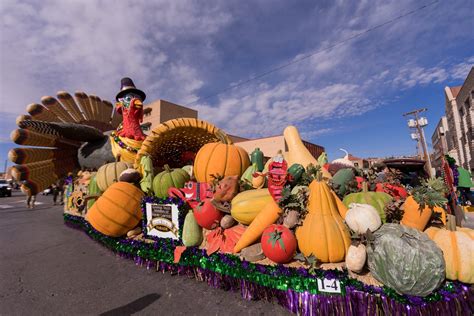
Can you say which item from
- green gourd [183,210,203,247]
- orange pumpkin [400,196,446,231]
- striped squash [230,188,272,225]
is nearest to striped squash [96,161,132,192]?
green gourd [183,210,203,247]

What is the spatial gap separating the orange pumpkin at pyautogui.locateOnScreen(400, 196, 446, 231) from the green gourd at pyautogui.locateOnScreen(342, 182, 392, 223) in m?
0.17

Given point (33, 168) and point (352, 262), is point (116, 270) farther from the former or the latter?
point (33, 168)

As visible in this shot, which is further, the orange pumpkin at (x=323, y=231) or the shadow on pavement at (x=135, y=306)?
the shadow on pavement at (x=135, y=306)

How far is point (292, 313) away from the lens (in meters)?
1.91

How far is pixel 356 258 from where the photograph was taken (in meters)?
1.70

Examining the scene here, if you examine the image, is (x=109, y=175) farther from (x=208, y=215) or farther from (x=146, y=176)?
(x=208, y=215)

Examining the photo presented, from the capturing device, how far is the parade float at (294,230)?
160 centimetres

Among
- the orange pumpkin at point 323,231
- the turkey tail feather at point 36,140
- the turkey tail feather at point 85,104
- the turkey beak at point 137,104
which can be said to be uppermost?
the turkey tail feather at point 85,104

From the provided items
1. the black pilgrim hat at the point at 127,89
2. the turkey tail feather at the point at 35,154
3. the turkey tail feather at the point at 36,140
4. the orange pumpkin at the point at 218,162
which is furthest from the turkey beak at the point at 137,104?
the turkey tail feather at the point at 35,154

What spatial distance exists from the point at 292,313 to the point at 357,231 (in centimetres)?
93

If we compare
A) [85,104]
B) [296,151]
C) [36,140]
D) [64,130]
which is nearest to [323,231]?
[296,151]

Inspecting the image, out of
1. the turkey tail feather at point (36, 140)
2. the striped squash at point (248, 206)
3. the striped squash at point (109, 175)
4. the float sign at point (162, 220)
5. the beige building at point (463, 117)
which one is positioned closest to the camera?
the striped squash at point (248, 206)

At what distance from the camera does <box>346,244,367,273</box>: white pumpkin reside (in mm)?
1700

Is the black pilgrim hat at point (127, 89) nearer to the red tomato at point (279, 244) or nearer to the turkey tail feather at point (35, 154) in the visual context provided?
the turkey tail feather at point (35, 154)
